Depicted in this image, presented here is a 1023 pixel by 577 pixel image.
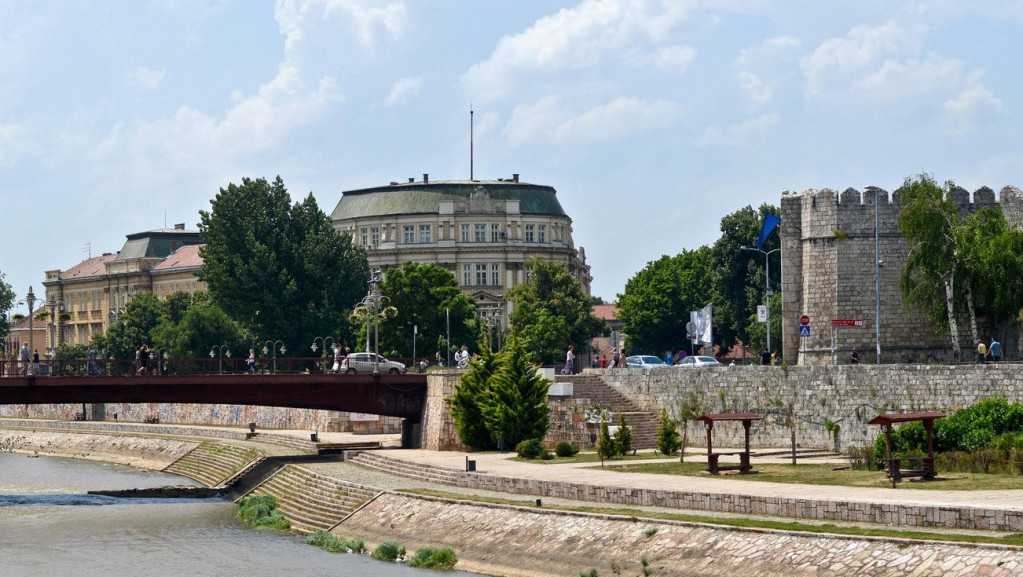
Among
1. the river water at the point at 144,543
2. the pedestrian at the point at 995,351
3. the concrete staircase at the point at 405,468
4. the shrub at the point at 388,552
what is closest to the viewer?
the river water at the point at 144,543

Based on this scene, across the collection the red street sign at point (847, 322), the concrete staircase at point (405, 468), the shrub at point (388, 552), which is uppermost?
the red street sign at point (847, 322)

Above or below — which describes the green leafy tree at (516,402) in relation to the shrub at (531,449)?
above

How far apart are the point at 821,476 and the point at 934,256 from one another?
1670 cm

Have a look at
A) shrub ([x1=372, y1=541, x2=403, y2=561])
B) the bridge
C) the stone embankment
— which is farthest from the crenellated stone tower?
shrub ([x1=372, y1=541, x2=403, y2=561])

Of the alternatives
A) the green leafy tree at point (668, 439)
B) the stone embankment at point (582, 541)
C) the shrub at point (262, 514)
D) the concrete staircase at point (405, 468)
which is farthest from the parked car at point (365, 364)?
the green leafy tree at point (668, 439)

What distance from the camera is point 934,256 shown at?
63.6 meters

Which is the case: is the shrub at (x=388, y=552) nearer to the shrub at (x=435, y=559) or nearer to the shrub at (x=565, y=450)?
the shrub at (x=435, y=559)

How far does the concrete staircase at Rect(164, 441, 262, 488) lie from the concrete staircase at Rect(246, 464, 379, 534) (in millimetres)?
9383

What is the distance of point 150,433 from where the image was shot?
10444cm

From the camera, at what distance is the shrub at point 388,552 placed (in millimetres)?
49938

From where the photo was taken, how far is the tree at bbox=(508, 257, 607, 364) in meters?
126

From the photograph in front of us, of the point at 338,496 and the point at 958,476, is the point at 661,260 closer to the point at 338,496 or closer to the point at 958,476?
the point at 338,496

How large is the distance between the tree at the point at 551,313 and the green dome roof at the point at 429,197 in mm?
23712

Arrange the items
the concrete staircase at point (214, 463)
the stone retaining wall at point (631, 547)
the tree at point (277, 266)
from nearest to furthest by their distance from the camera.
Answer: the stone retaining wall at point (631, 547), the concrete staircase at point (214, 463), the tree at point (277, 266)
